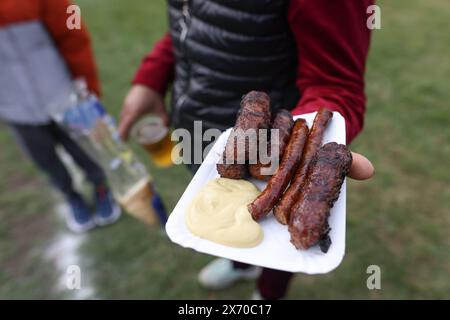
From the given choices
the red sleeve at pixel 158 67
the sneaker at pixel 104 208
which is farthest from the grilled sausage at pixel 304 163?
the sneaker at pixel 104 208

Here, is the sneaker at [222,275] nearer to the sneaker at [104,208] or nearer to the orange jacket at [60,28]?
the sneaker at [104,208]

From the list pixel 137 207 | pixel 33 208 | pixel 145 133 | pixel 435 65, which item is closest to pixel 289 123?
pixel 145 133

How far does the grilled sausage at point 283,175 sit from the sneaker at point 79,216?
252 cm

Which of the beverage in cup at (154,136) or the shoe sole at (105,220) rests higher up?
the beverage in cup at (154,136)

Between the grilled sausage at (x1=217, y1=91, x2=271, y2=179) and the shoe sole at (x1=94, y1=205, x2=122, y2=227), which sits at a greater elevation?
the grilled sausage at (x1=217, y1=91, x2=271, y2=179)

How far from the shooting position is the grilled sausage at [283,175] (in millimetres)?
1448

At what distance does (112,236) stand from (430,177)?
2923 millimetres

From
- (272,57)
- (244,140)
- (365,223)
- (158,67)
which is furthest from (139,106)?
(365,223)

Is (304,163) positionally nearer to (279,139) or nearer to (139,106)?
(279,139)

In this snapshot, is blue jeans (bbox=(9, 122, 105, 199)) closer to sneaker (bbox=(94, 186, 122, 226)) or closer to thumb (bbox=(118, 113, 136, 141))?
sneaker (bbox=(94, 186, 122, 226))

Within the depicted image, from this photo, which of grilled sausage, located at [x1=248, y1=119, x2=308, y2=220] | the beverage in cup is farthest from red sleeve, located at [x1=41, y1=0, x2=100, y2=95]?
grilled sausage, located at [x1=248, y1=119, x2=308, y2=220]

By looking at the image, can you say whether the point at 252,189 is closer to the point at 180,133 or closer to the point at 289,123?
the point at 289,123

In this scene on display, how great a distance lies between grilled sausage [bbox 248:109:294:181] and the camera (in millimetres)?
1575

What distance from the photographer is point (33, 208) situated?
12.4ft
